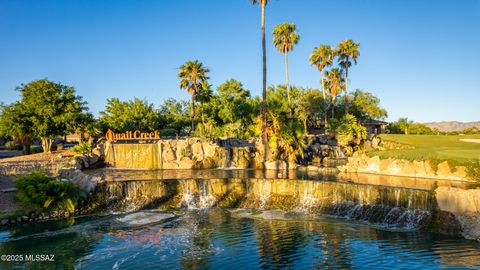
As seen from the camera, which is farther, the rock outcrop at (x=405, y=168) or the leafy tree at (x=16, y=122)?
the leafy tree at (x=16, y=122)

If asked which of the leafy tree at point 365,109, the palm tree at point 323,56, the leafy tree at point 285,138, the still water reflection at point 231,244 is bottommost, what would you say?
the still water reflection at point 231,244

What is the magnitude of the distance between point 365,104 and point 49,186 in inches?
2762

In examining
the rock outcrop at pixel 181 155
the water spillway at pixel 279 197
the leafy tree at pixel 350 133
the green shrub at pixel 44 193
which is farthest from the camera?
the leafy tree at pixel 350 133

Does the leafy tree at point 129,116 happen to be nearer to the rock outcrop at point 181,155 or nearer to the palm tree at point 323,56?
the rock outcrop at point 181,155

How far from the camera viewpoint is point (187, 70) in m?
53.9

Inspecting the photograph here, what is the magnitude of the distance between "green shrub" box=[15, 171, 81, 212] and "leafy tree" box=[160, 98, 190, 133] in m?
38.4

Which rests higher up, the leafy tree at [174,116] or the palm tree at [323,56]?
the palm tree at [323,56]

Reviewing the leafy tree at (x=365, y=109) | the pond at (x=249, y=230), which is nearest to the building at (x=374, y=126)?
the leafy tree at (x=365, y=109)

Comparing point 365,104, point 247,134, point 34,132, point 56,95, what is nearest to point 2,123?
point 34,132

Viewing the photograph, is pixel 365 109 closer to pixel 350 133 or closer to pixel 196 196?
pixel 350 133

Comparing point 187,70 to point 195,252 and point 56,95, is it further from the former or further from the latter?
point 195,252

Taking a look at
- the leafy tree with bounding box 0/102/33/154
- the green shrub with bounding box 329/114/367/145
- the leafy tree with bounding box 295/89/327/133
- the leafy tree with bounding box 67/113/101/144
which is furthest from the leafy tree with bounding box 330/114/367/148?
the leafy tree with bounding box 0/102/33/154

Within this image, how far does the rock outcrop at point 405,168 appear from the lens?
2209 cm

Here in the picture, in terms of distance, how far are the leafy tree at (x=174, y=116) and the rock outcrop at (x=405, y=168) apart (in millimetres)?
35516
